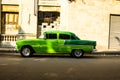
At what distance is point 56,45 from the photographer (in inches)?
947

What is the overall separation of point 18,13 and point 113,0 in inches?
308

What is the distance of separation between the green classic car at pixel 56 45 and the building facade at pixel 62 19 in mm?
8390

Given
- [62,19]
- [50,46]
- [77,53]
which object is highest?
[62,19]

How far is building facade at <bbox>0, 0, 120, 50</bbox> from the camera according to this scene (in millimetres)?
32562

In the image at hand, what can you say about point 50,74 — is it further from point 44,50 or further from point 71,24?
point 71,24

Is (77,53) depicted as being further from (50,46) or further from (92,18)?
(92,18)

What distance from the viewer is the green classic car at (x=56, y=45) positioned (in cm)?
2400

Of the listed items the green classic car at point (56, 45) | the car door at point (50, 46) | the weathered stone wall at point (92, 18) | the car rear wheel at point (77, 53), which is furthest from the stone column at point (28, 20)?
the car rear wheel at point (77, 53)

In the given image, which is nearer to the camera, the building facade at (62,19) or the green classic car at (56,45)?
the green classic car at (56,45)

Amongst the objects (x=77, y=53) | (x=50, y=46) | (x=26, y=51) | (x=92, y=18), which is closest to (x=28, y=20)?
(x=92, y=18)

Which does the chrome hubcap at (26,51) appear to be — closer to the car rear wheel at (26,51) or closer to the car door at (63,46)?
the car rear wheel at (26,51)

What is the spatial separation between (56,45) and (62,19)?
9.00 meters

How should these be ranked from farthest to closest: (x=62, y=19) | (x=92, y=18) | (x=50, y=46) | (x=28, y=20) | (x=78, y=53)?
1. (x=92, y=18)
2. (x=62, y=19)
3. (x=28, y=20)
4. (x=78, y=53)
5. (x=50, y=46)

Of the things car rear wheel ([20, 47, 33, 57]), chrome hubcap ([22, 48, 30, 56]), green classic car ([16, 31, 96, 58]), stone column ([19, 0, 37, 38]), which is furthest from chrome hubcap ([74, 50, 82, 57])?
stone column ([19, 0, 37, 38])
